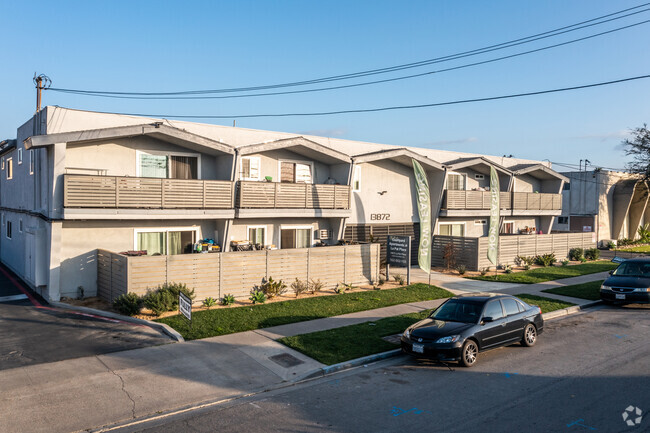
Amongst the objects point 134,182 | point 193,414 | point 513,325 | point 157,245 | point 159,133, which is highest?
point 159,133

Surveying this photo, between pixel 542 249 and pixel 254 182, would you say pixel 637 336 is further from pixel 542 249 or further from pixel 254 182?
pixel 542 249

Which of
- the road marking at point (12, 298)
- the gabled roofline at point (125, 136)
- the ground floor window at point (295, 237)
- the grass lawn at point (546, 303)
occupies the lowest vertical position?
the grass lawn at point (546, 303)

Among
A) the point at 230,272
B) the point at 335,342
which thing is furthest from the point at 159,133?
the point at 335,342

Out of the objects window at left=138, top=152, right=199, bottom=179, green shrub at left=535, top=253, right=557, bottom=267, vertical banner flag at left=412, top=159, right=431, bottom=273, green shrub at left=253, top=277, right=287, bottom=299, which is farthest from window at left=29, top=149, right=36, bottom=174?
green shrub at left=535, top=253, right=557, bottom=267

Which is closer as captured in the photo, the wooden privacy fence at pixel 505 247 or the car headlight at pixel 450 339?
the car headlight at pixel 450 339

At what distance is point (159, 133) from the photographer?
18094 millimetres

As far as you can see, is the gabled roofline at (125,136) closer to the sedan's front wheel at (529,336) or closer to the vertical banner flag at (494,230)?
the sedan's front wheel at (529,336)

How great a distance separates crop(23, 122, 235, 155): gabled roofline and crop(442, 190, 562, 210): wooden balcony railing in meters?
13.8

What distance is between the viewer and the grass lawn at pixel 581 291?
19497 millimetres

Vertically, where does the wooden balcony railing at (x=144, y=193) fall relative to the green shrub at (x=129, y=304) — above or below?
above

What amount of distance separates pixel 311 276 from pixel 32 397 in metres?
11.3

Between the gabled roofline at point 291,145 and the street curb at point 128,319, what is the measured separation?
7918mm

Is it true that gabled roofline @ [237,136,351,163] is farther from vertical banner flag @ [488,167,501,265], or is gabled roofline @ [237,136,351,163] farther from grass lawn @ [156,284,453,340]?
vertical banner flag @ [488,167,501,265]

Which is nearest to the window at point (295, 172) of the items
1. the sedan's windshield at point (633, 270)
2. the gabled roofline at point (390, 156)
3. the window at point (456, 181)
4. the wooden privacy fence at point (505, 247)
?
the gabled roofline at point (390, 156)
